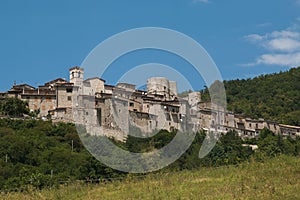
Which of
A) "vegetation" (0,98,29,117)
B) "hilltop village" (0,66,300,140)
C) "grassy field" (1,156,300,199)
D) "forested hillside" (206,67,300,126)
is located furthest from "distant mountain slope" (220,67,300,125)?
"grassy field" (1,156,300,199)

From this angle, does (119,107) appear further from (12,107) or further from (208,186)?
(208,186)

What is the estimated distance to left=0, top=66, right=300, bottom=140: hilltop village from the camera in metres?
55.8

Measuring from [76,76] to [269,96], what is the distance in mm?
38521

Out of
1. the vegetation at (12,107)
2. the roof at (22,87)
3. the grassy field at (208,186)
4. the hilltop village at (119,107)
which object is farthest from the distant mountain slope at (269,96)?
the grassy field at (208,186)

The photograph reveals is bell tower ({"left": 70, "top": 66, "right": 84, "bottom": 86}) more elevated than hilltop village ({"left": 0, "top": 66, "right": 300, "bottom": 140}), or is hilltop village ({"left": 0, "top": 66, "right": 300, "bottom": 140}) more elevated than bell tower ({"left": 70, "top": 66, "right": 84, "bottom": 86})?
bell tower ({"left": 70, "top": 66, "right": 84, "bottom": 86})

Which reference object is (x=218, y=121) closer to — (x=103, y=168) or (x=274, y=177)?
(x=103, y=168)

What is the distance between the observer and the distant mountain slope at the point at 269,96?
274ft

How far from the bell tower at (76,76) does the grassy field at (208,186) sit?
50.3 m

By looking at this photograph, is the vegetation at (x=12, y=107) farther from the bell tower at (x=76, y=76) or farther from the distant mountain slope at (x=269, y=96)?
the distant mountain slope at (x=269, y=96)

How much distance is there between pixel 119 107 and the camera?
192 ft

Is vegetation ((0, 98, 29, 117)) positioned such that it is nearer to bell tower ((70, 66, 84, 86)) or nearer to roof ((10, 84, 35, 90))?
roof ((10, 84, 35, 90))

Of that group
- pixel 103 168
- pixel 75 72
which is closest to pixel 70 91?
pixel 75 72

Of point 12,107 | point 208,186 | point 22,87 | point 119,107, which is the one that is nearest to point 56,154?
point 12,107

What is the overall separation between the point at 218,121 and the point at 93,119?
829 inches
